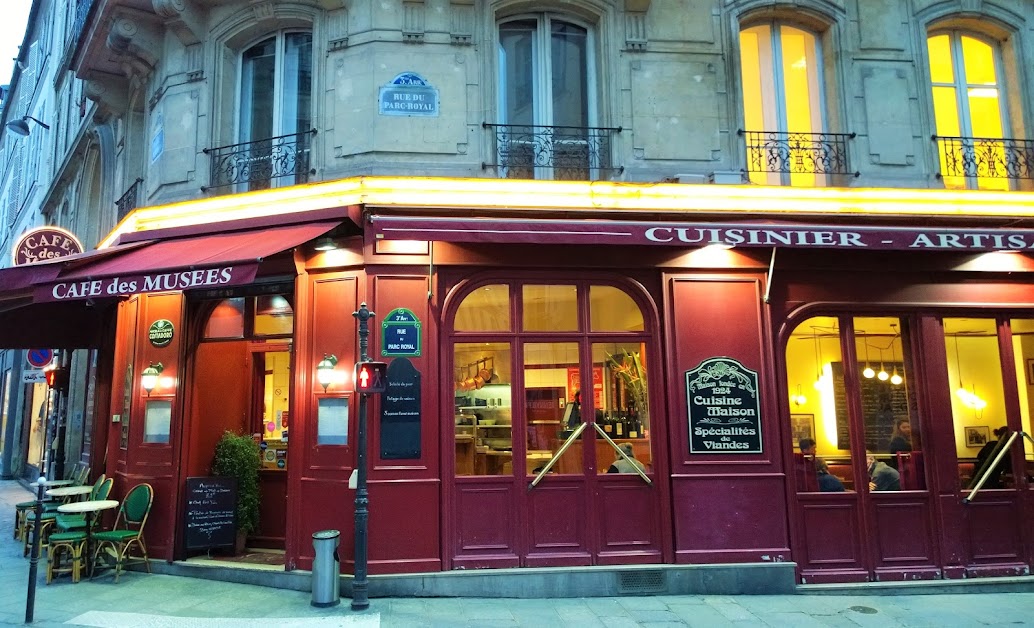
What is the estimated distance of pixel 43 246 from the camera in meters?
10.9

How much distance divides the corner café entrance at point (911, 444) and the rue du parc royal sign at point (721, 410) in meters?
0.66

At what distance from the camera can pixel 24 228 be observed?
867 inches

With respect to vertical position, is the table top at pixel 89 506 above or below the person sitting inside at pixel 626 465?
below

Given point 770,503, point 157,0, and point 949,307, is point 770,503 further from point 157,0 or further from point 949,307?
point 157,0

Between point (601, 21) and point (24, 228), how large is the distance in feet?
69.7

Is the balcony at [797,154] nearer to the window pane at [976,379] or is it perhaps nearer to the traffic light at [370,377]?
the window pane at [976,379]

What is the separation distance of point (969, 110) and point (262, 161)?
915 cm

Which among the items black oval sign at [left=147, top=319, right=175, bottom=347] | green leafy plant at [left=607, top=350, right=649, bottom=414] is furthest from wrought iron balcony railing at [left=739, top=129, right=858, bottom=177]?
black oval sign at [left=147, top=319, right=175, bottom=347]

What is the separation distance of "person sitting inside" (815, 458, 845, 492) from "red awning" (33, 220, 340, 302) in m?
6.12

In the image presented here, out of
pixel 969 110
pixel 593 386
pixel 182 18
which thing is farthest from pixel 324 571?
pixel 969 110

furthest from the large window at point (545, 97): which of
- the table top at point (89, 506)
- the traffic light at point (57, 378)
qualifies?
the traffic light at point (57, 378)

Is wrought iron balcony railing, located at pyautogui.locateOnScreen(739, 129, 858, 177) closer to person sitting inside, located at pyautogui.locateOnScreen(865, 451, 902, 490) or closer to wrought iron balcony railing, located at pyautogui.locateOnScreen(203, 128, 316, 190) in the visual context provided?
person sitting inside, located at pyautogui.locateOnScreen(865, 451, 902, 490)

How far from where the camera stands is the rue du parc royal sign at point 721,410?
308 inches

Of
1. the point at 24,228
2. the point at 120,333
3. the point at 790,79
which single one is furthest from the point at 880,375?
the point at 24,228
